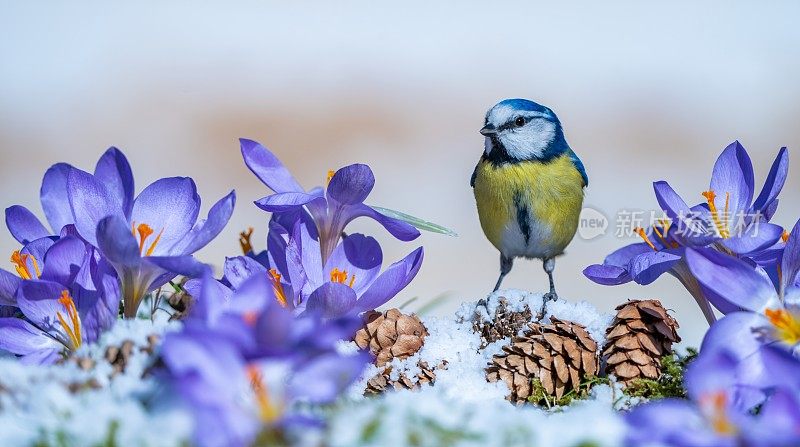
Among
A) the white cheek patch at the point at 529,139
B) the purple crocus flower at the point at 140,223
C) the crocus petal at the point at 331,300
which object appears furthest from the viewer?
the white cheek patch at the point at 529,139

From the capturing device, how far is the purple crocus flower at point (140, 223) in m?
0.93

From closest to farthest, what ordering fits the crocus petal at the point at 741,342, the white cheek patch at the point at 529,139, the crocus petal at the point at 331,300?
the crocus petal at the point at 741,342 < the crocus petal at the point at 331,300 < the white cheek patch at the point at 529,139

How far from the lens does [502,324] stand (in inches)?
46.6

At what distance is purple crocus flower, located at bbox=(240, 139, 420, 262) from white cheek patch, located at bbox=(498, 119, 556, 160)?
0.76 m

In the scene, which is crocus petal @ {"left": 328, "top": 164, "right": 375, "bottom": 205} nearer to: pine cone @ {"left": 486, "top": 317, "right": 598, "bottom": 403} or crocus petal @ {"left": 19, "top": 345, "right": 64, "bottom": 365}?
pine cone @ {"left": 486, "top": 317, "right": 598, "bottom": 403}

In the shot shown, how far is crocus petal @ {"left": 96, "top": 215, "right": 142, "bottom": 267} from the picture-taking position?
90 cm

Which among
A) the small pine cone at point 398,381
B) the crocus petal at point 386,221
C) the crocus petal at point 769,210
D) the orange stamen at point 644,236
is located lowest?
the small pine cone at point 398,381

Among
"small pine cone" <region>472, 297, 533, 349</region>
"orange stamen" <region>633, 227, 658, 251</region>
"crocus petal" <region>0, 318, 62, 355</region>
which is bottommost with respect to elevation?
"crocus petal" <region>0, 318, 62, 355</region>

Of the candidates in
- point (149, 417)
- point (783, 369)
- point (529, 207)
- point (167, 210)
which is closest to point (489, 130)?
point (529, 207)

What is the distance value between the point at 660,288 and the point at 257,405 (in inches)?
129

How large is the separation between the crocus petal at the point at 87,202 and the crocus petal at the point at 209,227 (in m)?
0.08

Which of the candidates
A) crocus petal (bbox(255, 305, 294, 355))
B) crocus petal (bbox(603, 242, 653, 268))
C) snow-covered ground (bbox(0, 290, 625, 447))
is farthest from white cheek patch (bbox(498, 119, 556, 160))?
crocus petal (bbox(255, 305, 294, 355))

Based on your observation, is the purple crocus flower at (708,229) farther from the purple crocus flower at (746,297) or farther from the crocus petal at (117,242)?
the crocus petal at (117,242)

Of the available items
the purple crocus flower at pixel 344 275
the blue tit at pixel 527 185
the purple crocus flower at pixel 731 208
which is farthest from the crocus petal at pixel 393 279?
the blue tit at pixel 527 185
